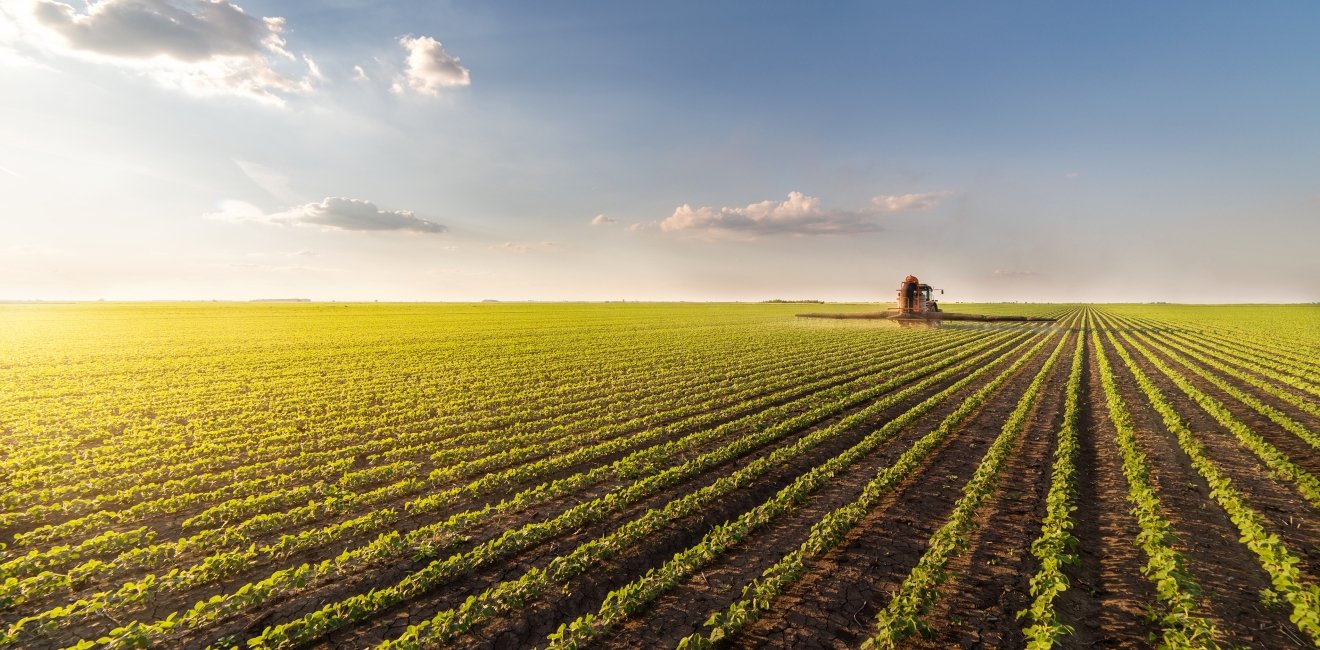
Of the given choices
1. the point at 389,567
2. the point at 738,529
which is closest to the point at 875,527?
the point at 738,529

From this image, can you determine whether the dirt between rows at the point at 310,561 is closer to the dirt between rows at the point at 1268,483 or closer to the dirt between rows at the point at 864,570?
the dirt between rows at the point at 864,570

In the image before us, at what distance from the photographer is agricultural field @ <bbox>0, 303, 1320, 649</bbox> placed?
20.6ft

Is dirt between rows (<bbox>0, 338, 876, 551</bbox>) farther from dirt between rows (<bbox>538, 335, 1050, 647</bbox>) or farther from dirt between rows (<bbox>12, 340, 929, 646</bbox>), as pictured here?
dirt between rows (<bbox>538, 335, 1050, 647</bbox>)

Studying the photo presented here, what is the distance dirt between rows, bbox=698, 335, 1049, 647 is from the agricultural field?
0.17ft

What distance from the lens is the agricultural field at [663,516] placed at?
6.29 m

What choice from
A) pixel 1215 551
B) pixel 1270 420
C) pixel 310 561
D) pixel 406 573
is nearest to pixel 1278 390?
pixel 1270 420

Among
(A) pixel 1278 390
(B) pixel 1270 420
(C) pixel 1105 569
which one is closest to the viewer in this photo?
(C) pixel 1105 569

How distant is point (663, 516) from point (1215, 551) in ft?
29.1

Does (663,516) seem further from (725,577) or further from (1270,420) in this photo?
(1270,420)

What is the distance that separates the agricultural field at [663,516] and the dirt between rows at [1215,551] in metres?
0.05

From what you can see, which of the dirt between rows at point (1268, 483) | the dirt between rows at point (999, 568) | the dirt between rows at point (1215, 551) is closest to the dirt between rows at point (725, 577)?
the dirt between rows at point (999, 568)

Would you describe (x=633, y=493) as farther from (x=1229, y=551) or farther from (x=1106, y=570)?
(x=1229, y=551)

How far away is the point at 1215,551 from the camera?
7879mm

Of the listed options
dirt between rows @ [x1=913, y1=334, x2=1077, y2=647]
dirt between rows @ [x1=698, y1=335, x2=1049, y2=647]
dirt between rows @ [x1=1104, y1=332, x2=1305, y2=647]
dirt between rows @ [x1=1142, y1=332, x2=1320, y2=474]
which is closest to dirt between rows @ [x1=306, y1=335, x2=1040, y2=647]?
dirt between rows @ [x1=698, y1=335, x2=1049, y2=647]
